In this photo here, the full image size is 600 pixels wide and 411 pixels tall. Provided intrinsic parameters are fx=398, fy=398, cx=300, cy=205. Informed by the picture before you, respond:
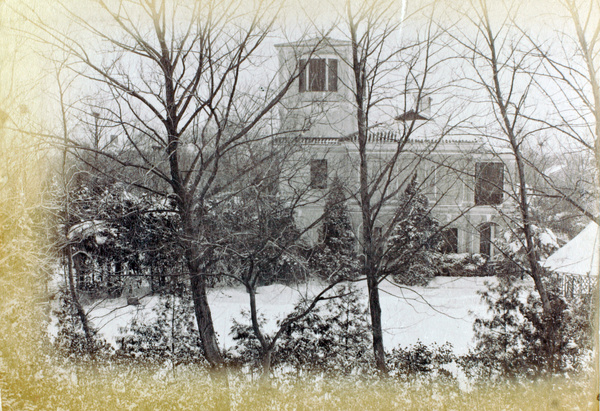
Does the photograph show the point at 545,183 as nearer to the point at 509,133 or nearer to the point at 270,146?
the point at 509,133

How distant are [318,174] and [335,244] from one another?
447mm

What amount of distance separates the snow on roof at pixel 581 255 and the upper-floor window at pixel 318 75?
5.54 feet

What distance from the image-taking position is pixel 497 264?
2.38 metres

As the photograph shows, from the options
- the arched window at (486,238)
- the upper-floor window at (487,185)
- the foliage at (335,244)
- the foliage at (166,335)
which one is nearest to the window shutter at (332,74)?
the foliage at (335,244)

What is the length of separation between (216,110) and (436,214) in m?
1.50

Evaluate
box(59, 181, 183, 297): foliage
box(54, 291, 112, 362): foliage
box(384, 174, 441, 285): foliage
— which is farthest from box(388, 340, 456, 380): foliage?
box(54, 291, 112, 362): foliage

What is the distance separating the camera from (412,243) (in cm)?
244

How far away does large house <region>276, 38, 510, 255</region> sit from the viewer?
239cm

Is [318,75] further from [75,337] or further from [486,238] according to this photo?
[75,337]

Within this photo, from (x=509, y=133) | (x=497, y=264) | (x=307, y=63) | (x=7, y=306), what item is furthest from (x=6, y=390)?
(x=509, y=133)

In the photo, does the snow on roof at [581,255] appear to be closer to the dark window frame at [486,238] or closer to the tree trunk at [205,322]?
the dark window frame at [486,238]

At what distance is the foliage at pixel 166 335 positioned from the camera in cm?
251

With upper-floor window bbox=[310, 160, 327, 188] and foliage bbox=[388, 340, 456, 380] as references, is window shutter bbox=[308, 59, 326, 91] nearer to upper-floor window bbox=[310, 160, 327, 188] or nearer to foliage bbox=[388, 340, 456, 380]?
upper-floor window bbox=[310, 160, 327, 188]

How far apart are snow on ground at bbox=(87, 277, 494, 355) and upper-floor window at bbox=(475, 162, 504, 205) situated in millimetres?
476
